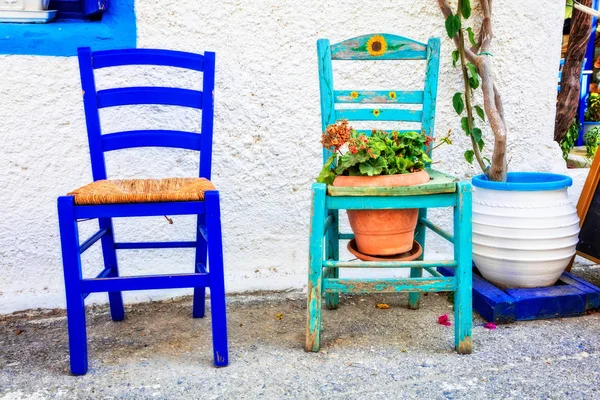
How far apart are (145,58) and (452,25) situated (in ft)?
4.29

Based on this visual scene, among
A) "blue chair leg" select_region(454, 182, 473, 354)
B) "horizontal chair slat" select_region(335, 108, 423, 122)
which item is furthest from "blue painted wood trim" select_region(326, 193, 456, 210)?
"horizontal chair slat" select_region(335, 108, 423, 122)

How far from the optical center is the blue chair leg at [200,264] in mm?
2326

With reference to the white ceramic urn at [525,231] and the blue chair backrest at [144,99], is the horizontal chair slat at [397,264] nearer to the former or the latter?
the white ceramic urn at [525,231]

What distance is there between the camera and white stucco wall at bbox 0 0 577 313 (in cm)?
254

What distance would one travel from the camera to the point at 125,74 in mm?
2566

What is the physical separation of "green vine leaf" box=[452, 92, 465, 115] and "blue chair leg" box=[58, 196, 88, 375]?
1688 millimetres

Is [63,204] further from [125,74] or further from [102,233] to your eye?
[125,74]

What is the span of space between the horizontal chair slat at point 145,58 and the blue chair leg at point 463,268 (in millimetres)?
1091

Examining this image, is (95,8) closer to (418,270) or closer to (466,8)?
(466,8)

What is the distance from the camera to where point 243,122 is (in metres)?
2.71

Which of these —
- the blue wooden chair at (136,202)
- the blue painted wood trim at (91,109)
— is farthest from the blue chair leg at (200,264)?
the blue painted wood trim at (91,109)

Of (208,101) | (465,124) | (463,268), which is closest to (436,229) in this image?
(463,268)

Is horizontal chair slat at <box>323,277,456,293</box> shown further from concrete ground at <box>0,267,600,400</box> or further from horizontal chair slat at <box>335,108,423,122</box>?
horizontal chair slat at <box>335,108,423,122</box>

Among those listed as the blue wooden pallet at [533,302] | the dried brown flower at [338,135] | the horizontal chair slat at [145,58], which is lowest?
the blue wooden pallet at [533,302]
